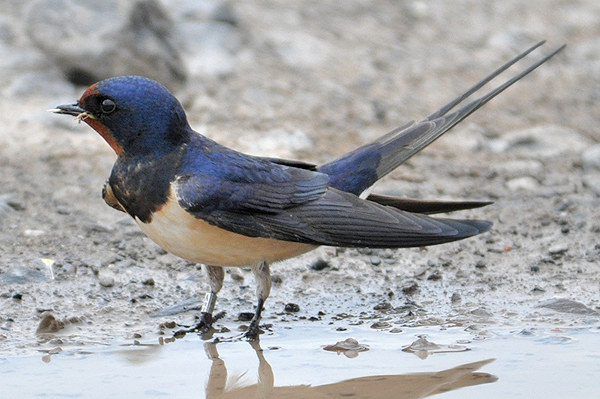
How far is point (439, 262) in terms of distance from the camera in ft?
18.0

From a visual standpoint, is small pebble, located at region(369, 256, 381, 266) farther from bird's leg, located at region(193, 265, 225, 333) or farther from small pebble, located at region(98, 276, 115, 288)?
small pebble, located at region(98, 276, 115, 288)

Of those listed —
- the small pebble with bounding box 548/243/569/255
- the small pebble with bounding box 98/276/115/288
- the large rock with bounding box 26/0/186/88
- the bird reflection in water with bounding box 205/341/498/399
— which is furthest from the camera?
the large rock with bounding box 26/0/186/88

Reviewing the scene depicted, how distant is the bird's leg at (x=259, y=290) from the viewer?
4.49 meters

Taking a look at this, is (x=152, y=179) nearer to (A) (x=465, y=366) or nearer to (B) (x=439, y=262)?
(A) (x=465, y=366)

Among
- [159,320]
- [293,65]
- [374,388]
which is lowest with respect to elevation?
[374,388]

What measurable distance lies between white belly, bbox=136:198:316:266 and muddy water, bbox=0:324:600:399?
0.43 m

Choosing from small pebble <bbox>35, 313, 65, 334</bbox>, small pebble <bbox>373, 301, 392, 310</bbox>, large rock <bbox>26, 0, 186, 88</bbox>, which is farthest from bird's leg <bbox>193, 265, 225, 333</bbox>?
large rock <bbox>26, 0, 186, 88</bbox>

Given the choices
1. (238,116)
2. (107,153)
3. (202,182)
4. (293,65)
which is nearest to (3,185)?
(107,153)

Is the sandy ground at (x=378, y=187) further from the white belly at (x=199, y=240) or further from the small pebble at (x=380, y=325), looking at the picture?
the white belly at (x=199, y=240)

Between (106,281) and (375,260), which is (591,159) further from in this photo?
(106,281)

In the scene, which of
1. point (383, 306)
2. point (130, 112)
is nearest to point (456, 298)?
→ point (383, 306)

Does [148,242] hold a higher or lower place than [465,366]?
higher

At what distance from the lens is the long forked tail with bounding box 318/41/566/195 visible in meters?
4.91

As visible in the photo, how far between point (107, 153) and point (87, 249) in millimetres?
1374
